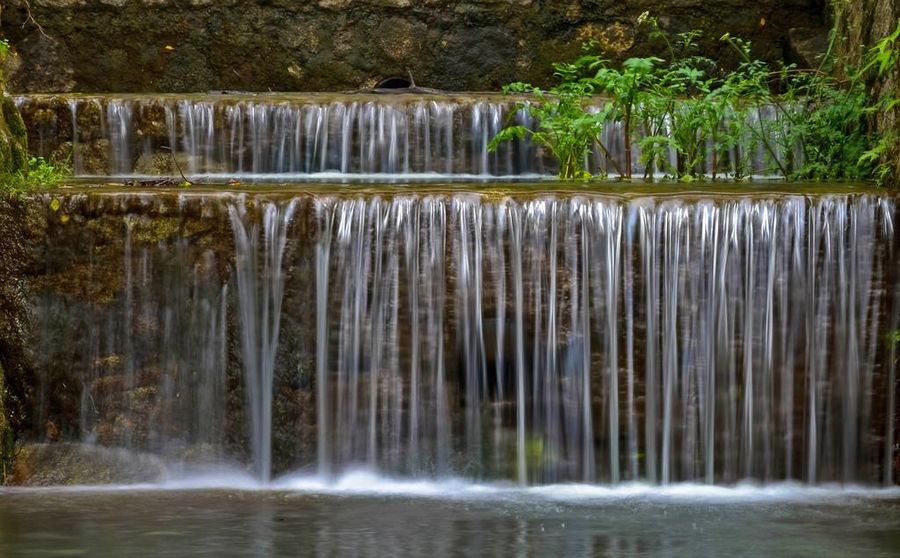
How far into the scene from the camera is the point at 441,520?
446 centimetres

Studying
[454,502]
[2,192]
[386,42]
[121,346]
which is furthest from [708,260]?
[386,42]

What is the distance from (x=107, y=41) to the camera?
31.3 feet

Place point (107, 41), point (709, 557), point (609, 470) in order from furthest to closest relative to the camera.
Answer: point (107, 41)
point (609, 470)
point (709, 557)

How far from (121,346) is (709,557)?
2574 millimetres

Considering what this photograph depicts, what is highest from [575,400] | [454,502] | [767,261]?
[767,261]

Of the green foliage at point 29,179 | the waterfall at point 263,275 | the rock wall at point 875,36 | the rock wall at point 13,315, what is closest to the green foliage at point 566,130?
the rock wall at point 875,36

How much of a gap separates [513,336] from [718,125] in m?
2.85

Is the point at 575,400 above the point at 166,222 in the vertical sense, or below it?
below

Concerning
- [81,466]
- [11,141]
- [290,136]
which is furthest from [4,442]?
[290,136]

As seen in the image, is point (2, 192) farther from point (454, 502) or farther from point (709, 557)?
point (709, 557)

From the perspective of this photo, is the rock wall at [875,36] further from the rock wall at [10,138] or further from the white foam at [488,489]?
the rock wall at [10,138]

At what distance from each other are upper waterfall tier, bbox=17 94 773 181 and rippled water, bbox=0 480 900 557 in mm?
3087

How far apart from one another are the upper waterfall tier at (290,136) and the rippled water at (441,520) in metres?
3.09

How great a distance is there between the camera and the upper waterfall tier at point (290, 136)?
25.4 ft
